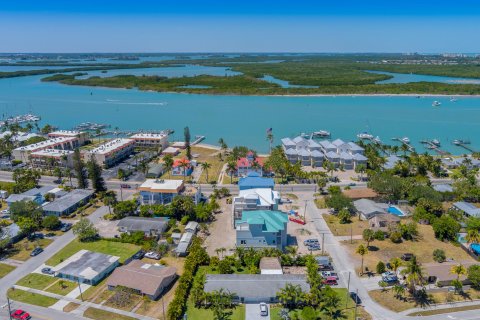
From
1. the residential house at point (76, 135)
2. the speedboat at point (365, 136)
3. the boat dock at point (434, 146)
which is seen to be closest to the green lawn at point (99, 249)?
the residential house at point (76, 135)

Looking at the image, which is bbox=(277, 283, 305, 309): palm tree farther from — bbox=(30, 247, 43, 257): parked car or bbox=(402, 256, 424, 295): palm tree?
bbox=(30, 247, 43, 257): parked car

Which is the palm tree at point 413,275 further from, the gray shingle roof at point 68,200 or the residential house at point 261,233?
the gray shingle roof at point 68,200

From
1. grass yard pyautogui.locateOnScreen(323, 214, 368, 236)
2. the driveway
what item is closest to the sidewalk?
the driveway

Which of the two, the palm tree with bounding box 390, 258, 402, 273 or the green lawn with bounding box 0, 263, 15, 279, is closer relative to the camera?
the palm tree with bounding box 390, 258, 402, 273

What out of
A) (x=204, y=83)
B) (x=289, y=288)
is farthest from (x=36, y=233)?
(x=204, y=83)

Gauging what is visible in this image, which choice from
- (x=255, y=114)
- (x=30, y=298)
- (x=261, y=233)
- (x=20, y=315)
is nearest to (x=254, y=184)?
(x=261, y=233)

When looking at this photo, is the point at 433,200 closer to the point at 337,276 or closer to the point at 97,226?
the point at 337,276

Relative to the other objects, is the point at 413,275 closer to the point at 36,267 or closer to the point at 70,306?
the point at 70,306
